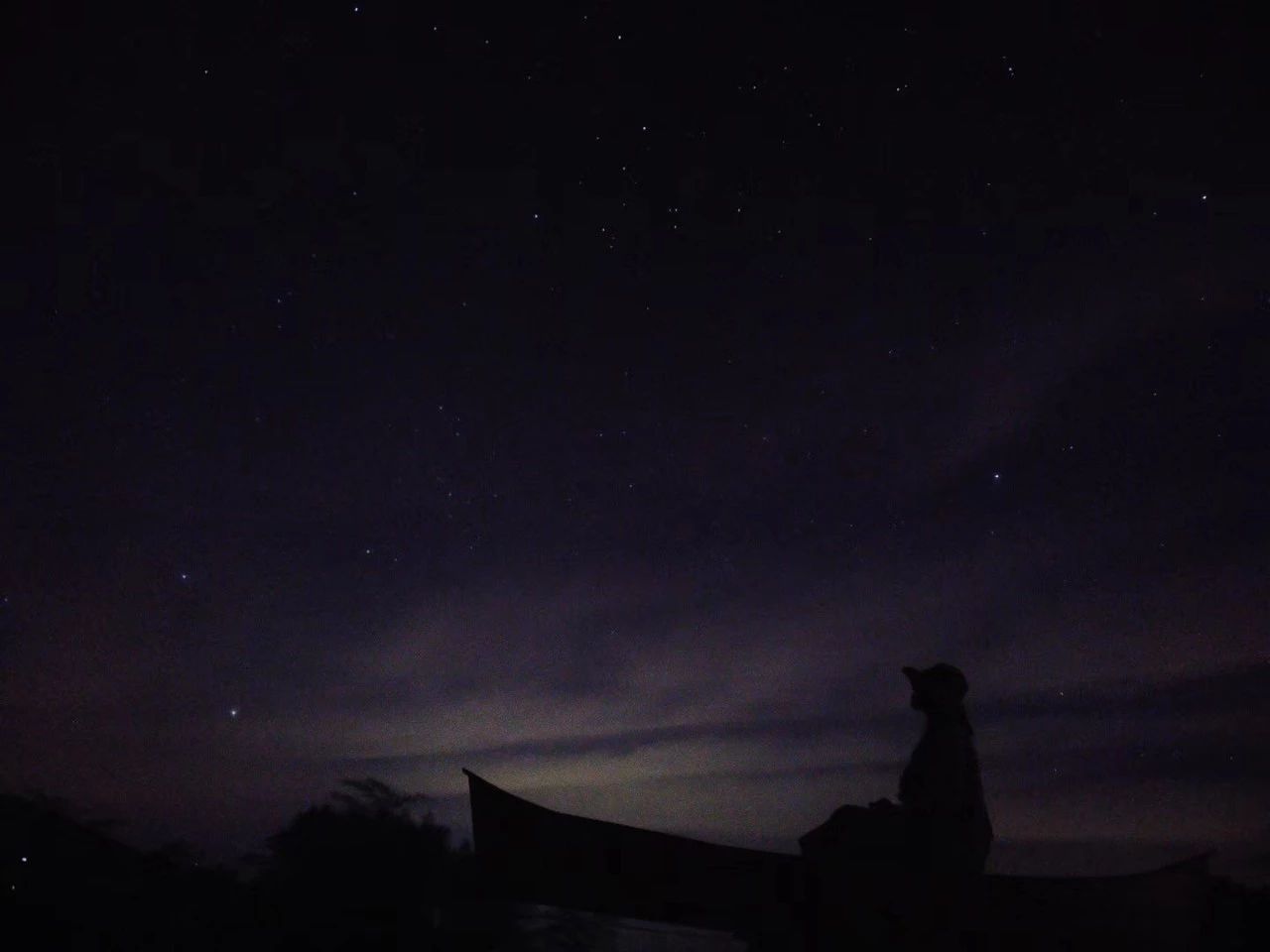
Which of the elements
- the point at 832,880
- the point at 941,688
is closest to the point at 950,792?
the point at 941,688

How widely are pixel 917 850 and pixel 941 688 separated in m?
1.52

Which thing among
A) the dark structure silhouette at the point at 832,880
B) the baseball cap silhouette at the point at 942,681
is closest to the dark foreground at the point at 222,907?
the dark structure silhouette at the point at 832,880

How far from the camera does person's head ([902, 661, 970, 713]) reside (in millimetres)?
8414

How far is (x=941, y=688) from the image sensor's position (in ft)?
27.6

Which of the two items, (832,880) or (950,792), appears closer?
(832,880)

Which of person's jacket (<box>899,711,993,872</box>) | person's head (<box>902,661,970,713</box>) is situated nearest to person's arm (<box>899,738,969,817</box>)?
person's jacket (<box>899,711,993,872</box>)

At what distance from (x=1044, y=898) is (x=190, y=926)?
24.4 ft

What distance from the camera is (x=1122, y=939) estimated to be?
8.25 meters

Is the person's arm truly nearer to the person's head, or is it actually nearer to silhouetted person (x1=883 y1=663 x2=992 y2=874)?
silhouetted person (x1=883 y1=663 x2=992 y2=874)

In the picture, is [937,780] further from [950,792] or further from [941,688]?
[941,688]

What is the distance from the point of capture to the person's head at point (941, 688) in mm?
8414

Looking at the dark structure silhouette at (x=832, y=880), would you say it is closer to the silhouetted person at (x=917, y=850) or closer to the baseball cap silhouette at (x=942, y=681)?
the silhouetted person at (x=917, y=850)

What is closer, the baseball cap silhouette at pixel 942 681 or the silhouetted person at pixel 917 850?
the silhouetted person at pixel 917 850

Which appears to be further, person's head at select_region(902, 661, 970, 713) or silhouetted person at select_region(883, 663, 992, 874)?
person's head at select_region(902, 661, 970, 713)
